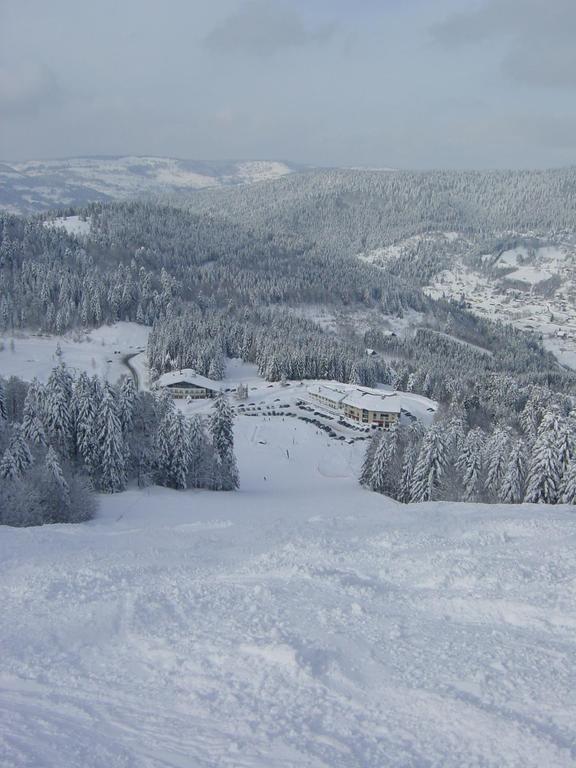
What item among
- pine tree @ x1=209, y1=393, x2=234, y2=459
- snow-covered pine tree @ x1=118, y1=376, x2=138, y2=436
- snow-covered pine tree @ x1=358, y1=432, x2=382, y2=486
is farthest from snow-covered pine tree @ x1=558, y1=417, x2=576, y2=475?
snow-covered pine tree @ x1=118, y1=376, x2=138, y2=436

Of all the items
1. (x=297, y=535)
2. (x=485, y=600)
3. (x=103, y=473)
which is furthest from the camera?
(x=103, y=473)

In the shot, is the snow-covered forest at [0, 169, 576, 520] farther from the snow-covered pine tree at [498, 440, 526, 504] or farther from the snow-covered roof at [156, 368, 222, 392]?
the snow-covered roof at [156, 368, 222, 392]

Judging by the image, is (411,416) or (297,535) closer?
(297,535)

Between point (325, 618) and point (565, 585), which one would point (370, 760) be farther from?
point (565, 585)

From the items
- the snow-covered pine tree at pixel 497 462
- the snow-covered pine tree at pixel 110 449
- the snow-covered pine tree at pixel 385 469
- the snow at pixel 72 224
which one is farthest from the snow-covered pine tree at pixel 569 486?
the snow at pixel 72 224

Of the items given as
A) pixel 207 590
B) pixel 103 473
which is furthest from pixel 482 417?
pixel 207 590

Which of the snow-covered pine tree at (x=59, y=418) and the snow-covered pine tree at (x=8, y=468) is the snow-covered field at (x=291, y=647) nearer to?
the snow-covered pine tree at (x=8, y=468)
